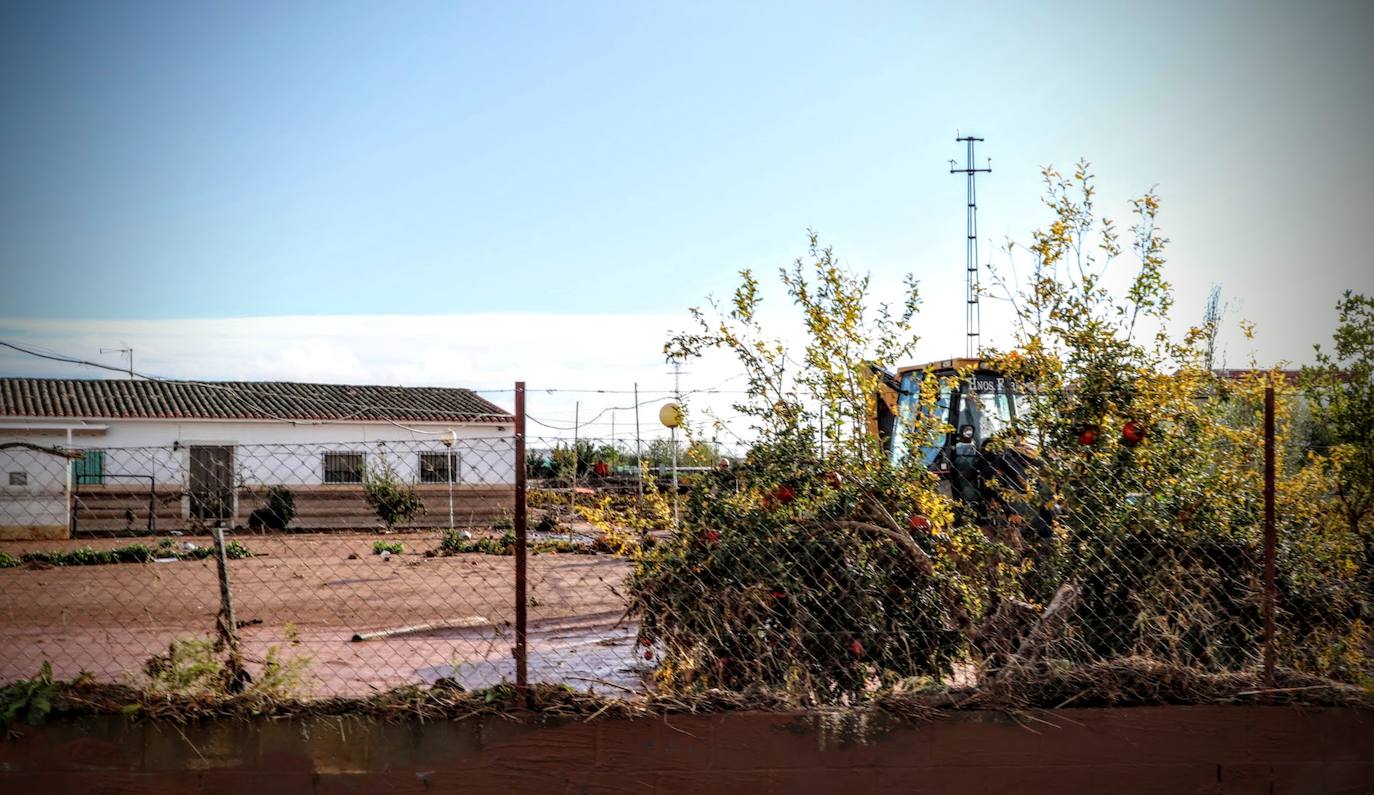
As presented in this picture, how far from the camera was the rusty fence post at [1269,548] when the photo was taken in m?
4.86

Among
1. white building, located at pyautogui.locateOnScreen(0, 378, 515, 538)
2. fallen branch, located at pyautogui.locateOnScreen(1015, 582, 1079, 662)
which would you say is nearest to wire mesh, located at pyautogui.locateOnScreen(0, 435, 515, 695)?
white building, located at pyautogui.locateOnScreen(0, 378, 515, 538)

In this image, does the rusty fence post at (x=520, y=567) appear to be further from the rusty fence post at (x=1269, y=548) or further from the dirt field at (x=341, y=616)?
the rusty fence post at (x=1269, y=548)

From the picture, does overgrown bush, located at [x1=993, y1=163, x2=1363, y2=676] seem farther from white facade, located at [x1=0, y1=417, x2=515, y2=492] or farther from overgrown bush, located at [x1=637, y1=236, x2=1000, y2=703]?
white facade, located at [x1=0, y1=417, x2=515, y2=492]

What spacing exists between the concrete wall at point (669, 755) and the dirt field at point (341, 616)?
388mm

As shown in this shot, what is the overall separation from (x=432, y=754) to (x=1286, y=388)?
4.87 meters

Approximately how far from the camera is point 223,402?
31266mm

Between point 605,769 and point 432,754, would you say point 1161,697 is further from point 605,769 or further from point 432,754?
point 432,754

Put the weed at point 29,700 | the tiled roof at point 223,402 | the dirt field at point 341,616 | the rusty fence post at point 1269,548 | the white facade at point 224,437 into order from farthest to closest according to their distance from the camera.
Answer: the tiled roof at point 223,402 < the white facade at point 224,437 < the dirt field at point 341,616 < the rusty fence post at point 1269,548 < the weed at point 29,700

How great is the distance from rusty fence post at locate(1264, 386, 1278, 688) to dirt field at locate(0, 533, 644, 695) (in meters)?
3.16

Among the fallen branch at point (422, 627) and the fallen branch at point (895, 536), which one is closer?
the fallen branch at point (895, 536)

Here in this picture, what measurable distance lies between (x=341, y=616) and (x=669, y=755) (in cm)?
802

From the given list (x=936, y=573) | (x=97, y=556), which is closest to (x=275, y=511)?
(x=936, y=573)

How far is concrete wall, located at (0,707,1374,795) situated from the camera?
14.9 ft

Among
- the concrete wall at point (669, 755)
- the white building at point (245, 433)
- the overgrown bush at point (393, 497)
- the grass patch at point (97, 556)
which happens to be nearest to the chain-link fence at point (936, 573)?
the concrete wall at point (669, 755)
